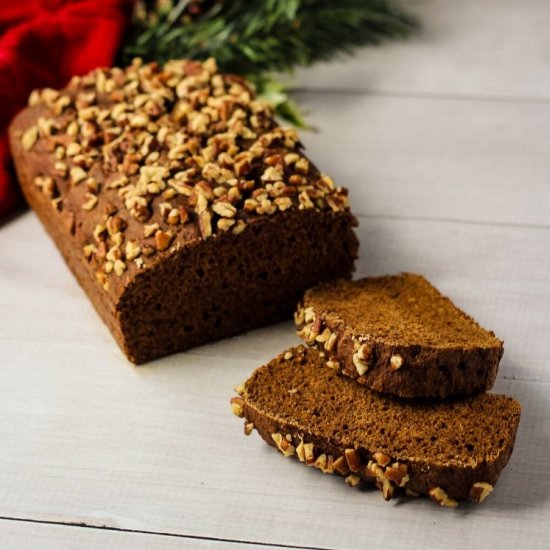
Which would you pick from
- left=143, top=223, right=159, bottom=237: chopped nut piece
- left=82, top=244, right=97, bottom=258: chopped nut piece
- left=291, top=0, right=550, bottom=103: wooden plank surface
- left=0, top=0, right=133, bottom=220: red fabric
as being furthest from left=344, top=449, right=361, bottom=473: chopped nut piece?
left=291, top=0, right=550, bottom=103: wooden plank surface

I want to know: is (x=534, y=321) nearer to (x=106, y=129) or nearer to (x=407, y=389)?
(x=407, y=389)

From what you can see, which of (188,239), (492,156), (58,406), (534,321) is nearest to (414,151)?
(492,156)

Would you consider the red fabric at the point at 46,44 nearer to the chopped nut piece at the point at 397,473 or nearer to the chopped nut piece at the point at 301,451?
the chopped nut piece at the point at 301,451

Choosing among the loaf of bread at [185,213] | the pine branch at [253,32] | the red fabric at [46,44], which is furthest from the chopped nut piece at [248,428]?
the pine branch at [253,32]

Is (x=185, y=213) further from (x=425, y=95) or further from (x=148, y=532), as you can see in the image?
(x=425, y=95)

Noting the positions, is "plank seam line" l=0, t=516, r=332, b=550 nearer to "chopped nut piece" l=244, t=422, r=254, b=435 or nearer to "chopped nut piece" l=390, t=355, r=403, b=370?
"chopped nut piece" l=244, t=422, r=254, b=435

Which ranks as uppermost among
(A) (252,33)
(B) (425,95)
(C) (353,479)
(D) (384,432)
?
(A) (252,33)

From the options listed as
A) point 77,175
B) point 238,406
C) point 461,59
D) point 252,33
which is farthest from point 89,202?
point 461,59
